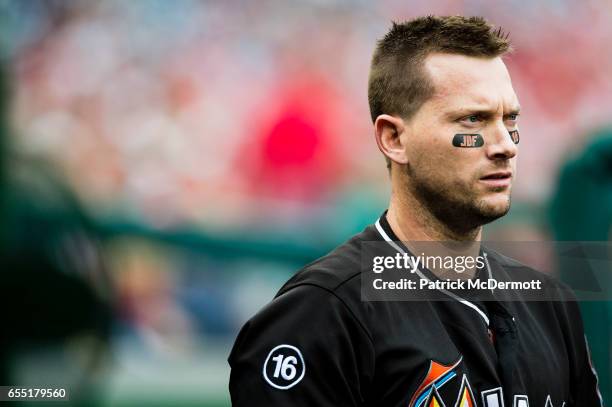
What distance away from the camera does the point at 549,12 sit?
468 cm

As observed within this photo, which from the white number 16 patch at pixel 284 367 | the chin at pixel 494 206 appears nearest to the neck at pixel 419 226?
the chin at pixel 494 206

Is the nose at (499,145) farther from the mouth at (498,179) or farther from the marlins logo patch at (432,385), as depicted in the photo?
A: the marlins logo patch at (432,385)

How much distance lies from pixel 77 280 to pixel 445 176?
259cm

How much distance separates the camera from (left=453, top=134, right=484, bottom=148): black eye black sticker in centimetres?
204

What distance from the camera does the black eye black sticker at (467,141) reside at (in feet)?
Answer: 6.68

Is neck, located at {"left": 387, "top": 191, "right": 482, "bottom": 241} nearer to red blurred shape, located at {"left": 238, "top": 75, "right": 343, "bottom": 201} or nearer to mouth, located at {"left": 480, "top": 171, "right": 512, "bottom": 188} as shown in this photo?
mouth, located at {"left": 480, "top": 171, "right": 512, "bottom": 188}

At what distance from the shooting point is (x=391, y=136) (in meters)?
2.20

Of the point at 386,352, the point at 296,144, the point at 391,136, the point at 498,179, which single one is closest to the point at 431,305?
the point at 386,352

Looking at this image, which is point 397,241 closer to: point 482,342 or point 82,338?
point 482,342

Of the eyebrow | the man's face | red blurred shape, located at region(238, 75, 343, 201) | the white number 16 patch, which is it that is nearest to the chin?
the man's face

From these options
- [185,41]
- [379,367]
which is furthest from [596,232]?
[379,367]

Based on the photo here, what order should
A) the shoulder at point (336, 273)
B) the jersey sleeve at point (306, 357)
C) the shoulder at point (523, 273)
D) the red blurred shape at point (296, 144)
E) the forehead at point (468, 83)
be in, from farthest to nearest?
the red blurred shape at point (296, 144) < the shoulder at point (523, 273) < the forehead at point (468, 83) < the shoulder at point (336, 273) < the jersey sleeve at point (306, 357)

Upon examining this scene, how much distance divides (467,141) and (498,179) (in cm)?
12

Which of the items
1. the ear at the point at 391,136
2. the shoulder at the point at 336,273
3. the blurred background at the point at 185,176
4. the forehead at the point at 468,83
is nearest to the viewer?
the shoulder at the point at 336,273
